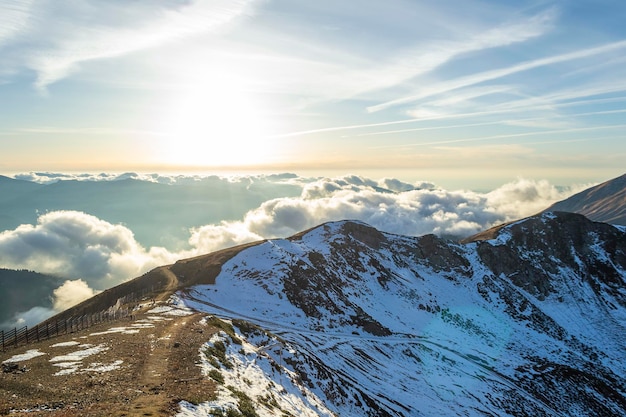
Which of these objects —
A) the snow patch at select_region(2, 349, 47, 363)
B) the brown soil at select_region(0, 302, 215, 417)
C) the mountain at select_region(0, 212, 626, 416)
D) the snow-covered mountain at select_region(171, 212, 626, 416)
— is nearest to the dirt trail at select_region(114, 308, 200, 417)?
the brown soil at select_region(0, 302, 215, 417)

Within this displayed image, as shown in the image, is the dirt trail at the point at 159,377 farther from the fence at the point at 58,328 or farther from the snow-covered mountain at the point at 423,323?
the fence at the point at 58,328

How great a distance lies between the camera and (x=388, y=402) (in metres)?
59.3

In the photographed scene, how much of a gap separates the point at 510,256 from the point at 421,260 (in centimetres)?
4292

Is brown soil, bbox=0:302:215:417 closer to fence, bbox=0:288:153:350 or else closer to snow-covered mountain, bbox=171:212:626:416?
snow-covered mountain, bbox=171:212:626:416

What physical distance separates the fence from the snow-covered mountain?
50.9 feet

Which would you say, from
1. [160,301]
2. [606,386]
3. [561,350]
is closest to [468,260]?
[561,350]

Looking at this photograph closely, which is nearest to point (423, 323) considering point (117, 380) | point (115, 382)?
point (117, 380)

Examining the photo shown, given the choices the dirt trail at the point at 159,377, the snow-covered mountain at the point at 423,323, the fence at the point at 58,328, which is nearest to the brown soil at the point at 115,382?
the dirt trail at the point at 159,377

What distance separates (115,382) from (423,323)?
354ft

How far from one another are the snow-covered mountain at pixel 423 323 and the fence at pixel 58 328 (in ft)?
50.9

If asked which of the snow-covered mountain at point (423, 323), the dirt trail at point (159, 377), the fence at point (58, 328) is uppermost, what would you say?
the dirt trail at point (159, 377)

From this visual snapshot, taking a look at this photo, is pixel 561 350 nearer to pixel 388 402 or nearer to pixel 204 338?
pixel 388 402

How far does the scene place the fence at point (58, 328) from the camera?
43684 mm

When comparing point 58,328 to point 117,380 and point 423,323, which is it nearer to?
point 117,380
